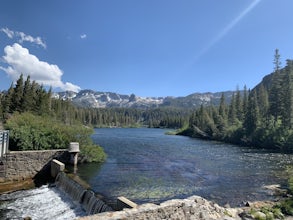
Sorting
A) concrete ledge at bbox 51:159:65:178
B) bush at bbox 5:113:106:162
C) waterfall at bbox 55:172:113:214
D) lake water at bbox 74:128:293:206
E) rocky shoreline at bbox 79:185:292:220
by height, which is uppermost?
bush at bbox 5:113:106:162

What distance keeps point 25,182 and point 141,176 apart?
371 inches

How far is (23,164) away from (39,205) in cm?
659

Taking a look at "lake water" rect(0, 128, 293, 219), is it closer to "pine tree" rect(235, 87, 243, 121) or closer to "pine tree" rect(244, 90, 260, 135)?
"pine tree" rect(244, 90, 260, 135)

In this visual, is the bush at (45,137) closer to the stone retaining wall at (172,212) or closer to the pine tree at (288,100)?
the stone retaining wall at (172,212)

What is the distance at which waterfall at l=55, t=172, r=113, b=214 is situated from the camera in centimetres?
1272

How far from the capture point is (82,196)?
47.8 ft

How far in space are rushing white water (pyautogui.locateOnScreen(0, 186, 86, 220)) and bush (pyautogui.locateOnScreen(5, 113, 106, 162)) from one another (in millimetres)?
7398

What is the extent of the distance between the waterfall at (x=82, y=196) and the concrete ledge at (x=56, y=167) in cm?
109

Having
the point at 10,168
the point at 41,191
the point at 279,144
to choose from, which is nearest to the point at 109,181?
the point at 41,191

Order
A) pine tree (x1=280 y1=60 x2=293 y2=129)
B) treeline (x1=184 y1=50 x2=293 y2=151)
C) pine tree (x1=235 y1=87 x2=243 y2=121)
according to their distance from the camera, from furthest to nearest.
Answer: pine tree (x1=235 y1=87 x2=243 y2=121), pine tree (x1=280 y1=60 x2=293 y2=129), treeline (x1=184 y1=50 x2=293 y2=151)

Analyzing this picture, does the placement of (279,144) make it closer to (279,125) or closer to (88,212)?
(279,125)

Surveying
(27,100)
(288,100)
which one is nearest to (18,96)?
(27,100)

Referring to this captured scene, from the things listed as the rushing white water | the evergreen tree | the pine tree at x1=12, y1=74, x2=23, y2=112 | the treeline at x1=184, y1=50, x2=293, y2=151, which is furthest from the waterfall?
the treeline at x1=184, y1=50, x2=293, y2=151

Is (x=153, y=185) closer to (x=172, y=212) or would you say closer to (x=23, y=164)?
(x=23, y=164)
